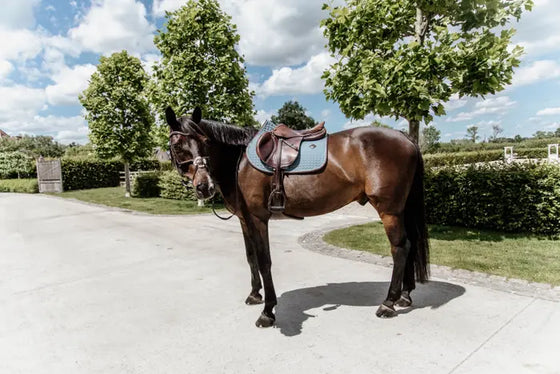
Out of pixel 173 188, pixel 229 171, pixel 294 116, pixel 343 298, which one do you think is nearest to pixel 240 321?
pixel 343 298

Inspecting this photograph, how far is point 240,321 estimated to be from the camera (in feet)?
11.5

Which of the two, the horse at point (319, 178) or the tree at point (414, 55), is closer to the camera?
the horse at point (319, 178)

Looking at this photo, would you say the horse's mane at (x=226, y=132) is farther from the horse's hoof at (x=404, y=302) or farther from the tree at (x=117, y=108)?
the tree at (x=117, y=108)

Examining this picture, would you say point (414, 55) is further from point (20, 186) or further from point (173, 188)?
point (20, 186)

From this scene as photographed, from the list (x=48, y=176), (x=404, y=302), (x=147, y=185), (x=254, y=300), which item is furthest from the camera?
(x=48, y=176)

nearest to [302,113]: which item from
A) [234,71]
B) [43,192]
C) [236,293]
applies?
[43,192]

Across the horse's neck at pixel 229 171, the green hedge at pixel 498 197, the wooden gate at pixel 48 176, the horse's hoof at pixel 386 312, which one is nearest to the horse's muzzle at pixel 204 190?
the horse's neck at pixel 229 171

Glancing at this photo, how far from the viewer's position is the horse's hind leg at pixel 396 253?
3469mm

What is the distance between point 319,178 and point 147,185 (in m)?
15.7

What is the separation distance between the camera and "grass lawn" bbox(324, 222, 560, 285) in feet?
15.4

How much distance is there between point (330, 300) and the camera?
400cm

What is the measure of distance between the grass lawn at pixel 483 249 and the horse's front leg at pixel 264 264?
3118mm

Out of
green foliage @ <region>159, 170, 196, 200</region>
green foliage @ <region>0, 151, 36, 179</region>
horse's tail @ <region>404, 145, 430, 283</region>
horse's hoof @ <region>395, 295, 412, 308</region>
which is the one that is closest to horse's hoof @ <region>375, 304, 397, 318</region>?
horse's hoof @ <region>395, 295, 412, 308</region>

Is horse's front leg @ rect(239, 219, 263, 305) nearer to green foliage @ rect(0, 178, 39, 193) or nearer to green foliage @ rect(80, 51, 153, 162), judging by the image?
green foliage @ rect(80, 51, 153, 162)
